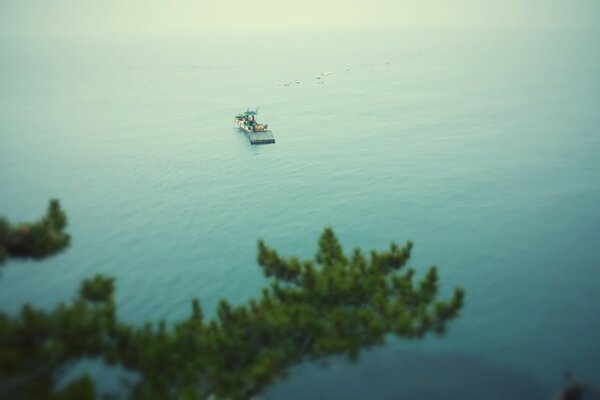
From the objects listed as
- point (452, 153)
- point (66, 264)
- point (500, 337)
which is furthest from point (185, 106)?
point (500, 337)

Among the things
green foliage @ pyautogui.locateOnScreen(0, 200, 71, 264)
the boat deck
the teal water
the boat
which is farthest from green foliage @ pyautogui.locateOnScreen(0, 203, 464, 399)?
the boat

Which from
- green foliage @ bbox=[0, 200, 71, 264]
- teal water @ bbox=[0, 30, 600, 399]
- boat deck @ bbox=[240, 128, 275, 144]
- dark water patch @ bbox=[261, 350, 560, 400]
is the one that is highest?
boat deck @ bbox=[240, 128, 275, 144]

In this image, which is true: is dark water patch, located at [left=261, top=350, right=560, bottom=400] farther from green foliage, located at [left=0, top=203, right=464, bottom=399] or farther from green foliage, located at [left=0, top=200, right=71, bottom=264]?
green foliage, located at [left=0, top=200, right=71, bottom=264]

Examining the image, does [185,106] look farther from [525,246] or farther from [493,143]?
[525,246]

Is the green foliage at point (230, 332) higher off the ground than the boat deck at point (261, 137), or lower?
lower

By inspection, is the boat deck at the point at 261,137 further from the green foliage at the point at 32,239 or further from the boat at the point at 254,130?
the green foliage at the point at 32,239

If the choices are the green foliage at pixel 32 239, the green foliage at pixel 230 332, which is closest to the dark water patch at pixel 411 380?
the green foliage at pixel 230 332
